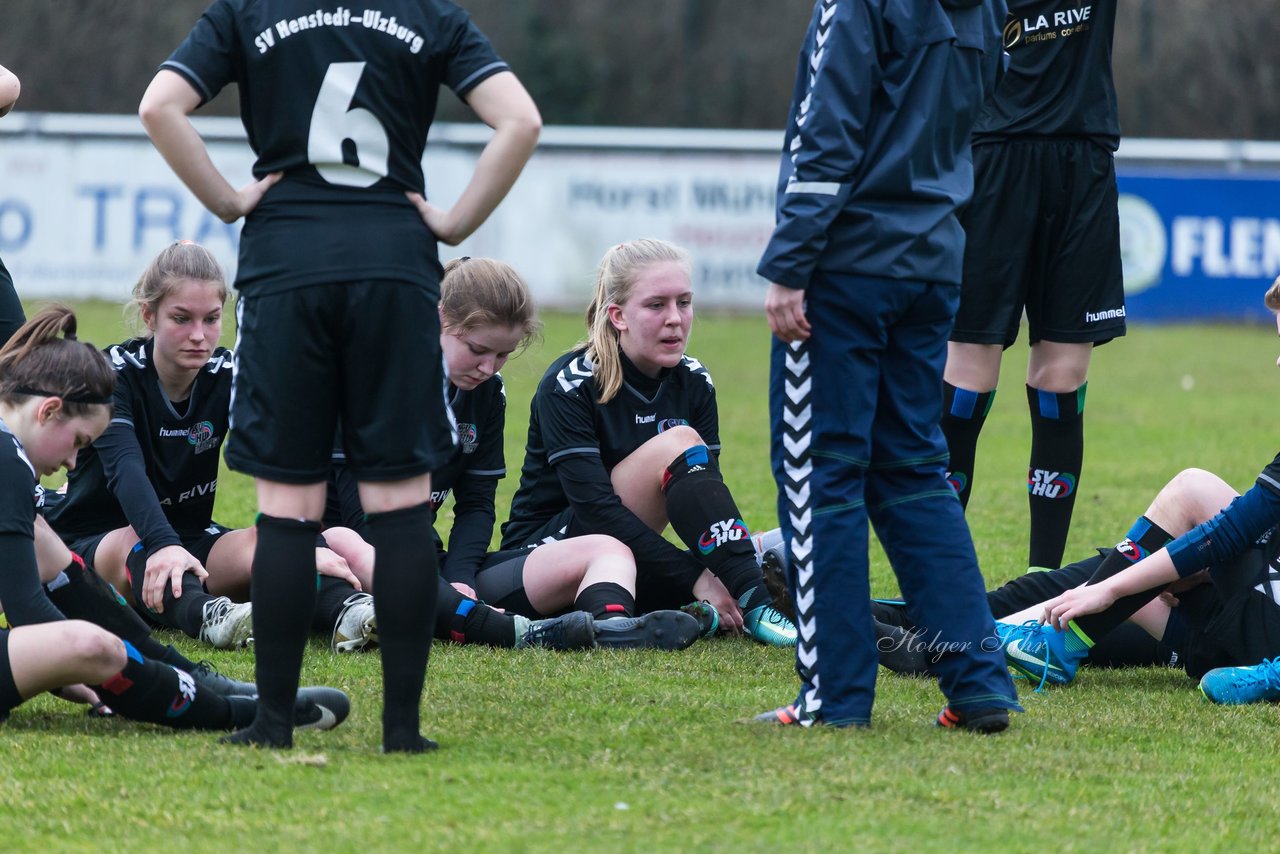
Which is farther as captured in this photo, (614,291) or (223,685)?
(614,291)

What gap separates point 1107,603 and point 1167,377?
11434 millimetres

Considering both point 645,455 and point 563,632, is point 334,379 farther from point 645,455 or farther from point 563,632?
point 645,455

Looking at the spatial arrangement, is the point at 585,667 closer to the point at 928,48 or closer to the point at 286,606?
the point at 286,606

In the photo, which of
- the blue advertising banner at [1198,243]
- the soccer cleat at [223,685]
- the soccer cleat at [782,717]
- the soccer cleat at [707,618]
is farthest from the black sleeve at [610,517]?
the blue advertising banner at [1198,243]

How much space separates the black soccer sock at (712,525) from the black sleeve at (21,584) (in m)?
2.09

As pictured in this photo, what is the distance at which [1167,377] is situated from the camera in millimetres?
15148

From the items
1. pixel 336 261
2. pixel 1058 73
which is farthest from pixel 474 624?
pixel 1058 73

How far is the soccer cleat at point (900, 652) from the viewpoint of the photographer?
14.9ft

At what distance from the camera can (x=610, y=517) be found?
5.15 metres

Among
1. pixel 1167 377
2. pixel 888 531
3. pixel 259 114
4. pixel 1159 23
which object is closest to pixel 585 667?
pixel 888 531

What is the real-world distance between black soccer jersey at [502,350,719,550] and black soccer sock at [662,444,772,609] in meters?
0.20

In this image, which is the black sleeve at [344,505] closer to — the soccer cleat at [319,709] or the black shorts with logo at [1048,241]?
the soccer cleat at [319,709]

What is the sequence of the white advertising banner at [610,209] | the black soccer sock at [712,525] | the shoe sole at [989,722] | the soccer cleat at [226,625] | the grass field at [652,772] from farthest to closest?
the white advertising banner at [610,209] < the black soccer sock at [712,525] < the soccer cleat at [226,625] < the shoe sole at [989,722] < the grass field at [652,772]

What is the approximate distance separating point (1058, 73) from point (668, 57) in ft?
107
